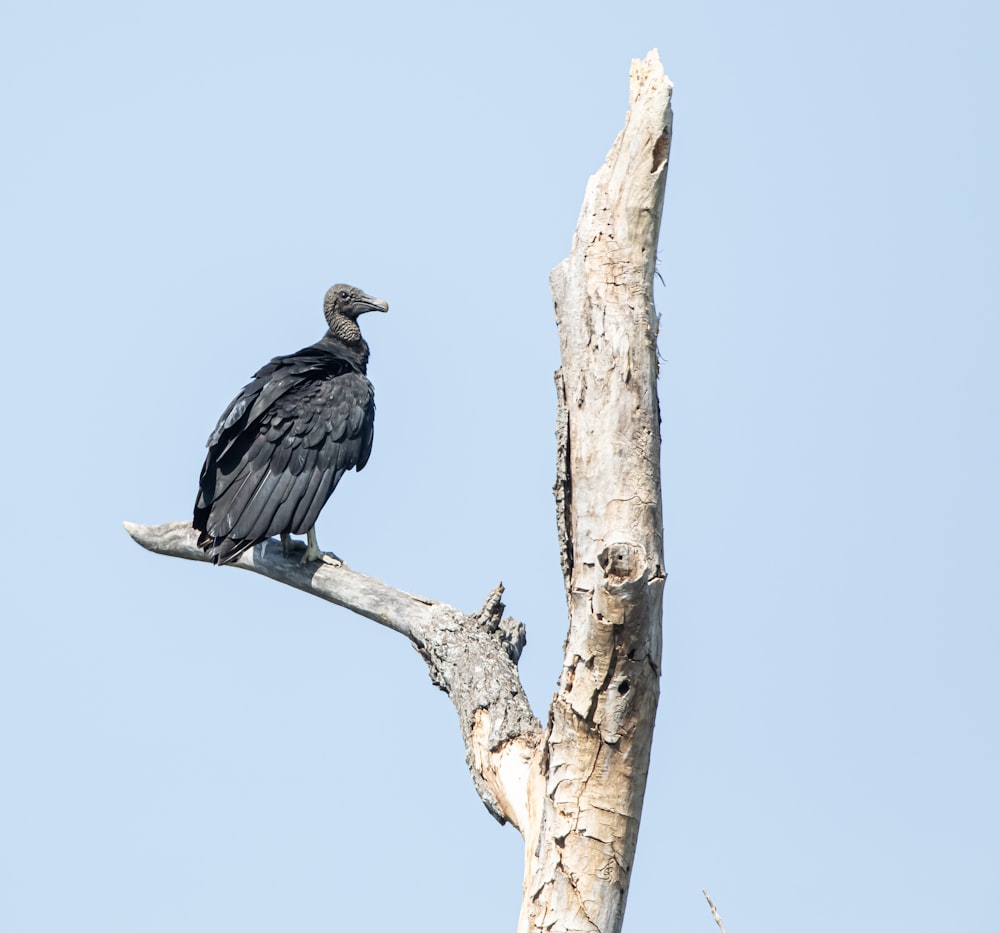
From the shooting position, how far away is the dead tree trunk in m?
3.49

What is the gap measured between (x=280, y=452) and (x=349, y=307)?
167cm

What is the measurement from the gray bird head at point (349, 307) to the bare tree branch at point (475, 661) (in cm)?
200

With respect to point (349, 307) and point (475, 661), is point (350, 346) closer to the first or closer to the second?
point (349, 307)

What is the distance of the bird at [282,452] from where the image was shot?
5.63 meters

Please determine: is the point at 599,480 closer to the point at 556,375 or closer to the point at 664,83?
the point at 556,375

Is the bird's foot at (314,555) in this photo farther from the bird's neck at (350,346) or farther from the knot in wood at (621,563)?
the knot in wood at (621,563)

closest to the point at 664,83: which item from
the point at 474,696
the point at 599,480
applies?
the point at 599,480

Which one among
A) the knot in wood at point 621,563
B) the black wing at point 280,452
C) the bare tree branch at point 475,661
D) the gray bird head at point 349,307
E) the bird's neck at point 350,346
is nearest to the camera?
the knot in wood at point 621,563

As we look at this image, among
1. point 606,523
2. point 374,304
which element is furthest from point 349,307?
point 606,523

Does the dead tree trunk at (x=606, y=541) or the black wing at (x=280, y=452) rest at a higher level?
the black wing at (x=280, y=452)

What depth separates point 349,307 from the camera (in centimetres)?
736

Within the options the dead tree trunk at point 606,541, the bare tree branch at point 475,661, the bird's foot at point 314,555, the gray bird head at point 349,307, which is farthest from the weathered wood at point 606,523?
the gray bird head at point 349,307

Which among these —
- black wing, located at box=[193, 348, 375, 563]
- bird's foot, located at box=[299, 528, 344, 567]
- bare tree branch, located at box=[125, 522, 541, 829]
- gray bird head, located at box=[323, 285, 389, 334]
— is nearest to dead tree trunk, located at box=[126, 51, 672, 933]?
bare tree branch, located at box=[125, 522, 541, 829]

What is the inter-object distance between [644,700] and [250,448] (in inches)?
110
